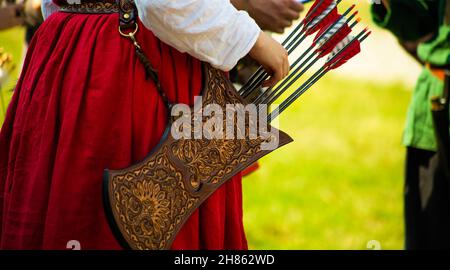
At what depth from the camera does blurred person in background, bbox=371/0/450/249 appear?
9.70 ft

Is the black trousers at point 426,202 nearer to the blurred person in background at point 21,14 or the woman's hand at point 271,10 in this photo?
the woman's hand at point 271,10

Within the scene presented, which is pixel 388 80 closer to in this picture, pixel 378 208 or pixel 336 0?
pixel 378 208

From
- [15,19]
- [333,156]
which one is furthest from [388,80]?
[15,19]

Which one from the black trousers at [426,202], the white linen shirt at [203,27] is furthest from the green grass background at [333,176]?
the white linen shirt at [203,27]

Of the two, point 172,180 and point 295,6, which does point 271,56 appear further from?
point 172,180

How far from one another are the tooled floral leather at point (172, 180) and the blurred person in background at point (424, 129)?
1.25 meters

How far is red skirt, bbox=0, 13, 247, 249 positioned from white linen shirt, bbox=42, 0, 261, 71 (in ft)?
0.42

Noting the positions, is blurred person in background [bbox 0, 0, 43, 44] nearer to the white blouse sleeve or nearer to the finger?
the finger

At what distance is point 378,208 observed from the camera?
190 inches

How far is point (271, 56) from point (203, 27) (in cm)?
23

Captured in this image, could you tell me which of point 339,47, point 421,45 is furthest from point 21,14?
point 339,47

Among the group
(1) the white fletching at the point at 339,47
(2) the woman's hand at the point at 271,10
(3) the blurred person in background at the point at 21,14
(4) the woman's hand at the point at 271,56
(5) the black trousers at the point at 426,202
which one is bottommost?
(5) the black trousers at the point at 426,202

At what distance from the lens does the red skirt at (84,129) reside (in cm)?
185

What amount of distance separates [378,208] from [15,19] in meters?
2.59
